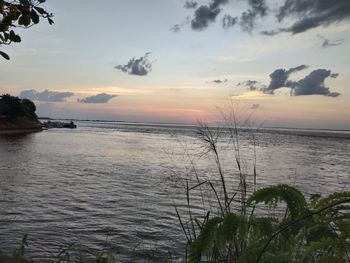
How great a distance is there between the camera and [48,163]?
2953 cm

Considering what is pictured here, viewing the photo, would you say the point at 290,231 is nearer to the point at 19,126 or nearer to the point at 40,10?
the point at 40,10

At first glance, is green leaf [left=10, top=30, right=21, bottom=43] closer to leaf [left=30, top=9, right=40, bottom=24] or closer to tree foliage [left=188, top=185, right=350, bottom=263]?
leaf [left=30, top=9, right=40, bottom=24]

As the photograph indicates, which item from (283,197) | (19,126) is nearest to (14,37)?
(283,197)

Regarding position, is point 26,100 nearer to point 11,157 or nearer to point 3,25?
point 11,157

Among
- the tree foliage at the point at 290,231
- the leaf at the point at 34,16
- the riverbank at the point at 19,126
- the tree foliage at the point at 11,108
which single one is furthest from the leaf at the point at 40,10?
the tree foliage at the point at 11,108

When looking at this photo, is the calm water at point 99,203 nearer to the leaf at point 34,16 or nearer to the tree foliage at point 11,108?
Answer: the leaf at point 34,16

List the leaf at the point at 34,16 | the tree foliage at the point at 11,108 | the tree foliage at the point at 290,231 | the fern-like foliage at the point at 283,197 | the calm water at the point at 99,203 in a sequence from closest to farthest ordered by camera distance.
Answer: the tree foliage at the point at 290,231 → the fern-like foliage at the point at 283,197 → the leaf at the point at 34,16 → the calm water at the point at 99,203 → the tree foliage at the point at 11,108

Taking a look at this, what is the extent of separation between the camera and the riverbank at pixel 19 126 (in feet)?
268

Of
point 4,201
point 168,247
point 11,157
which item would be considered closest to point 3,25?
point 168,247

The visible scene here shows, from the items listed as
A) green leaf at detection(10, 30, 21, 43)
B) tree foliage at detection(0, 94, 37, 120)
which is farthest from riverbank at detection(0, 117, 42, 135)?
green leaf at detection(10, 30, 21, 43)

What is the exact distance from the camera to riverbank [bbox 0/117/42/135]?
81.8 metres

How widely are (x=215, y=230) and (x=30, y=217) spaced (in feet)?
40.8

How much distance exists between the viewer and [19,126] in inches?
3526

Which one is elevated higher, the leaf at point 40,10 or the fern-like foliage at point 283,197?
the leaf at point 40,10
